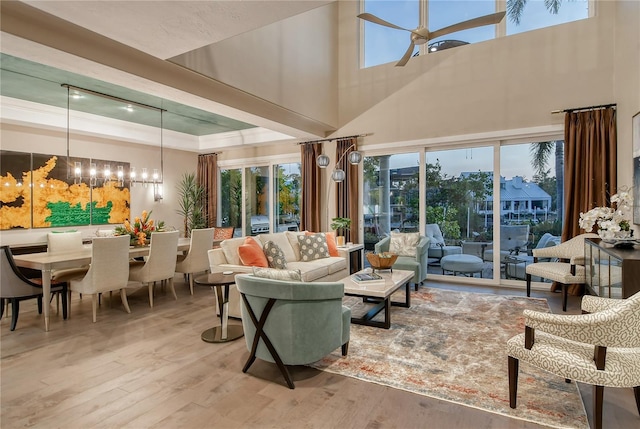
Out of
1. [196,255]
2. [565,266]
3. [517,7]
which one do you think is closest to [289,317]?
[196,255]

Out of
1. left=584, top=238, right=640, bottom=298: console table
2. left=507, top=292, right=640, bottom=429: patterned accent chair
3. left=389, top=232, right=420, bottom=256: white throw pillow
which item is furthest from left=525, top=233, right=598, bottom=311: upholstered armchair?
left=507, top=292, right=640, bottom=429: patterned accent chair

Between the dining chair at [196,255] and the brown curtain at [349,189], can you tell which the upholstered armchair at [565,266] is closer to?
the brown curtain at [349,189]

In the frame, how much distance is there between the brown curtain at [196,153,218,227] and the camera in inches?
360

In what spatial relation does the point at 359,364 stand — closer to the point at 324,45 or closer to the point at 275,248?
the point at 275,248

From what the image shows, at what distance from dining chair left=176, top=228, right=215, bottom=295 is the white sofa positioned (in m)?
1.11

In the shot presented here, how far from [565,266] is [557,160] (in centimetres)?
179

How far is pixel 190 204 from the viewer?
8.75m

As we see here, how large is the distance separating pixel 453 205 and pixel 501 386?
4.09 metres

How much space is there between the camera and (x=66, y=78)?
4727 millimetres

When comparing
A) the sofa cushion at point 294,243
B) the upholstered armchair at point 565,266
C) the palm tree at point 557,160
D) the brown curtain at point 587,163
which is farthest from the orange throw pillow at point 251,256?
the palm tree at point 557,160

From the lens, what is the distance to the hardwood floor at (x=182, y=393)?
226cm

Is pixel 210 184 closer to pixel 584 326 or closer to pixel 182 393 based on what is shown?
pixel 182 393

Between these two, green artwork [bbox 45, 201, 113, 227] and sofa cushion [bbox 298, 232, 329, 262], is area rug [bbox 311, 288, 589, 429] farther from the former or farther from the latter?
green artwork [bbox 45, 201, 113, 227]

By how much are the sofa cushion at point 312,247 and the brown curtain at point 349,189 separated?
1.37 metres
